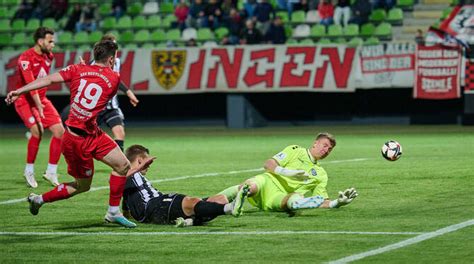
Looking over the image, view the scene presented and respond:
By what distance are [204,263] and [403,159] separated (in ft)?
34.0

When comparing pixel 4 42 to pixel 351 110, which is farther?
pixel 4 42

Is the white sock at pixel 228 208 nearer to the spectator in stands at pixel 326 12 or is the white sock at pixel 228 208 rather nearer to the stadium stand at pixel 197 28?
the stadium stand at pixel 197 28

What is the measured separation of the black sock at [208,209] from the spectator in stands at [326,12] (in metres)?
19.1

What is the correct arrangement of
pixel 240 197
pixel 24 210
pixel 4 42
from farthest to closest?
pixel 4 42 < pixel 24 210 < pixel 240 197

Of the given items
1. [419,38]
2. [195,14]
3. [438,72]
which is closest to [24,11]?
[195,14]

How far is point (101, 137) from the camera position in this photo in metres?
10.6

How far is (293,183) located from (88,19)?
70.2 feet

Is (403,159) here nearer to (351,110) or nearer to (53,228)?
(53,228)

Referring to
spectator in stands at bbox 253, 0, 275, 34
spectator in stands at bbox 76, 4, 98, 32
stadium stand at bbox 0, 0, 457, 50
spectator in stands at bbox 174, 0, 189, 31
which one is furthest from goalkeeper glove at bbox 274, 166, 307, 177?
spectator in stands at bbox 76, 4, 98, 32

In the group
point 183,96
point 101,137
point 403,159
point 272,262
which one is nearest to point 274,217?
point 101,137

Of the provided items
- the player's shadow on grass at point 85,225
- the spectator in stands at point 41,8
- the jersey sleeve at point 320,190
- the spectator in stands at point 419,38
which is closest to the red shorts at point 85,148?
the player's shadow on grass at point 85,225

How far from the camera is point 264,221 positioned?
428 inches

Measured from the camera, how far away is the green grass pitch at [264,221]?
349 inches

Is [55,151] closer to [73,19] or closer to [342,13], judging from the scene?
[342,13]
